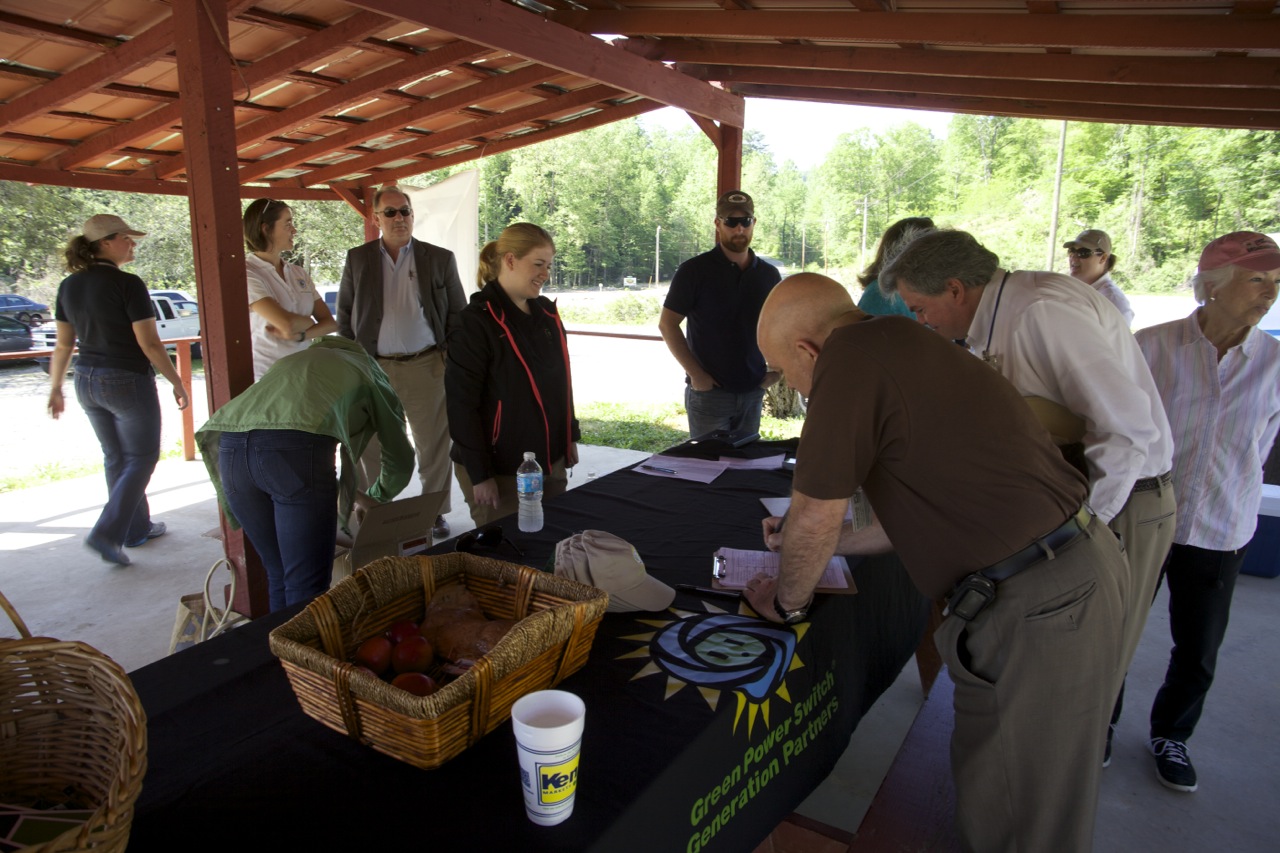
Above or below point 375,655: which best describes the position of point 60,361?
above

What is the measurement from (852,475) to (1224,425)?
1.57 meters

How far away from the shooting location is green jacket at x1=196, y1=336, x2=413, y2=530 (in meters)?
2.13

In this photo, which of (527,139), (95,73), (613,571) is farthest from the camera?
(527,139)

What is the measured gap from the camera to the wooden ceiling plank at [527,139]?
5.85 m

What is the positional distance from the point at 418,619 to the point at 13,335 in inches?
622

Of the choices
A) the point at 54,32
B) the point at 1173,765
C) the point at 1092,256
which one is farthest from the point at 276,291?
the point at 1092,256

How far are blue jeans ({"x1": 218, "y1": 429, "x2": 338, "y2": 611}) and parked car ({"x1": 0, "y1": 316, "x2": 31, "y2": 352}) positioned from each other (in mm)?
14315

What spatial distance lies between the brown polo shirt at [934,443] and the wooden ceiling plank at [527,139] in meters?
4.15

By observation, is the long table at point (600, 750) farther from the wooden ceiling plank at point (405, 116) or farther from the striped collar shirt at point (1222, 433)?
the wooden ceiling plank at point (405, 116)

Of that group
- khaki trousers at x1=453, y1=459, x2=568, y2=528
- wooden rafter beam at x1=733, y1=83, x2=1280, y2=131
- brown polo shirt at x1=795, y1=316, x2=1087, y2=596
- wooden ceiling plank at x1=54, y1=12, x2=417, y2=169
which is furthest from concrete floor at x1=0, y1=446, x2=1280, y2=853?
wooden rafter beam at x1=733, y1=83, x2=1280, y2=131

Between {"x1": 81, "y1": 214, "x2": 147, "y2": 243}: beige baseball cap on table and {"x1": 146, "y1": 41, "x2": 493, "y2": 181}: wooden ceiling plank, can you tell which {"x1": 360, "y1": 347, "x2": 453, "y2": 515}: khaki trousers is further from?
{"x1": 146, "y1": 41, "x2": 493, "y2": 181}: wooden ceiling plank

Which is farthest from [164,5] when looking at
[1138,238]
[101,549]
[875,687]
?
[1138,238]

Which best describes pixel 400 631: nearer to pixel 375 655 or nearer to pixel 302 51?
pixel 375 655

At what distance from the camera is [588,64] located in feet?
13.3
